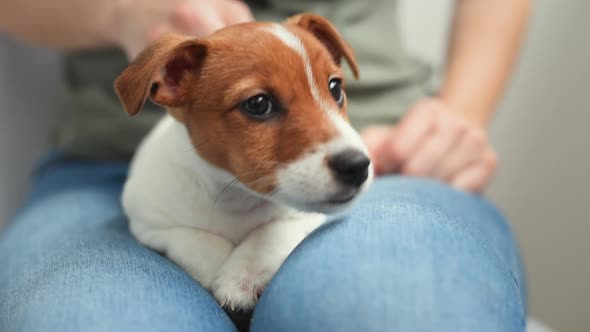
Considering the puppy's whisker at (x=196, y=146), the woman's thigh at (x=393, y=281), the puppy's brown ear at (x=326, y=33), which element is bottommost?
the woman's thigh at (x=393, y=281)

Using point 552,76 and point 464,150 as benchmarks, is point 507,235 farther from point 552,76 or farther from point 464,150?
point 552,76

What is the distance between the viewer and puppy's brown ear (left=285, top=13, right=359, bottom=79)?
1328 millimetres

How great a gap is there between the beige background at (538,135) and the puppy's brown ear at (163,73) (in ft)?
4.67

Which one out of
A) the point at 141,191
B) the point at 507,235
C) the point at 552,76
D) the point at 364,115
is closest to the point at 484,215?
the point at 507,235

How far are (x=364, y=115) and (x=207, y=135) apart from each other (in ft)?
2.48

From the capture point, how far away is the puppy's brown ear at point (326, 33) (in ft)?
4.36

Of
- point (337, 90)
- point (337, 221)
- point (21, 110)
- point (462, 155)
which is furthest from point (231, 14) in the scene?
point (21, 110)

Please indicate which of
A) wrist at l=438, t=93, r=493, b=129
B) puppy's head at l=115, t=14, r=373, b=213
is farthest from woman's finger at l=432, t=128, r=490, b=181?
puppy's head at l=115, t=14, r=373, b=213

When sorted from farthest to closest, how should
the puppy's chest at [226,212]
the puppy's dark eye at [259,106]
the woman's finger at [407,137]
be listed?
1. the woman's finger at [407,137]
2. the puppy's chest at [226,212]
3. the puppy's dark eye at [259,106]

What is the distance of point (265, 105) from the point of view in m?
1.15

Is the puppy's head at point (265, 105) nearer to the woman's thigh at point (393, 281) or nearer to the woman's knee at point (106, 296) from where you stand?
the woman's thigh at point (393, 281)

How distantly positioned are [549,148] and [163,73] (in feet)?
6.73

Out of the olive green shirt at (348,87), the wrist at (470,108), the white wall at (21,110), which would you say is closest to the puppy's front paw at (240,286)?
the olive green shirt at (348,87)

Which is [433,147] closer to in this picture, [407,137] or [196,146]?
[407,137]
